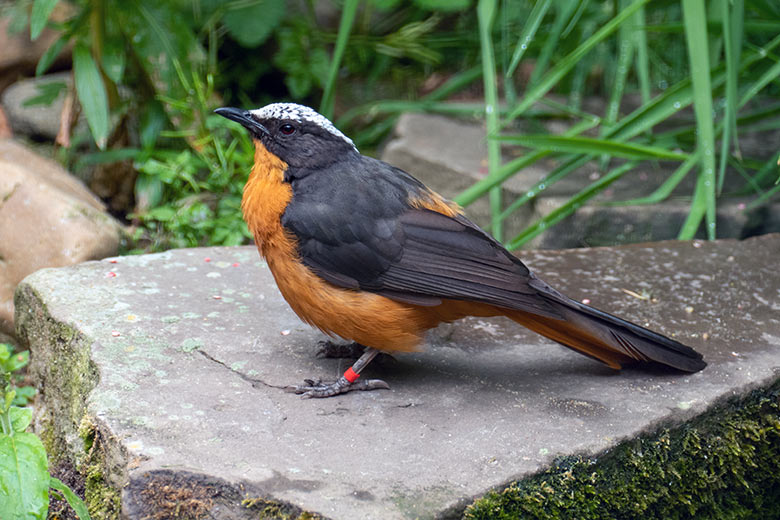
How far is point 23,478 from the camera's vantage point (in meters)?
2.47

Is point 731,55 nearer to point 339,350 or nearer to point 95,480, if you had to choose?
point 339,350

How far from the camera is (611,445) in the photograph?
8.94ft

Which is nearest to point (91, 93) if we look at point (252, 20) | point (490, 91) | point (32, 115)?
point (32, 115)

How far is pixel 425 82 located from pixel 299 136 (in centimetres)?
436

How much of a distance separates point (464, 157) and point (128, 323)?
3.01 m

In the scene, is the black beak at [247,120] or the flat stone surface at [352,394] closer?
the flat stone surface at [352,394]

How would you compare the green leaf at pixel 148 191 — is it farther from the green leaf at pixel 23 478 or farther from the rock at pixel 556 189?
the green leaf at pixel 23 478

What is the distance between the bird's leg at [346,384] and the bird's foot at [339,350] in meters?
0.23

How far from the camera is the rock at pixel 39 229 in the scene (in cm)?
445

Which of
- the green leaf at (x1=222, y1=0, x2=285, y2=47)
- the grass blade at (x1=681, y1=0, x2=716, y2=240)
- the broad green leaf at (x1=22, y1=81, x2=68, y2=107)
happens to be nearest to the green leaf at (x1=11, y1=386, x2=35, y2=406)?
the broad green leaf at (x1=22, y1=81, x2=68, y2=107)

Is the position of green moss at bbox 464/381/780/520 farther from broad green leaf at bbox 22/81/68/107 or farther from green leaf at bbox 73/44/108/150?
broad green leaf at bbox 22/81/68/107

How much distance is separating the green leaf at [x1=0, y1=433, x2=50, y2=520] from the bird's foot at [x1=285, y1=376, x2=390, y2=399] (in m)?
0.82

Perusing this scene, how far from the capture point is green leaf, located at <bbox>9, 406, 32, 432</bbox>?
272 cm

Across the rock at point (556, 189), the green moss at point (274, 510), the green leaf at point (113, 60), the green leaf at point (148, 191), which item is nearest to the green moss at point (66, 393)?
the green moss at point (274, 510)
